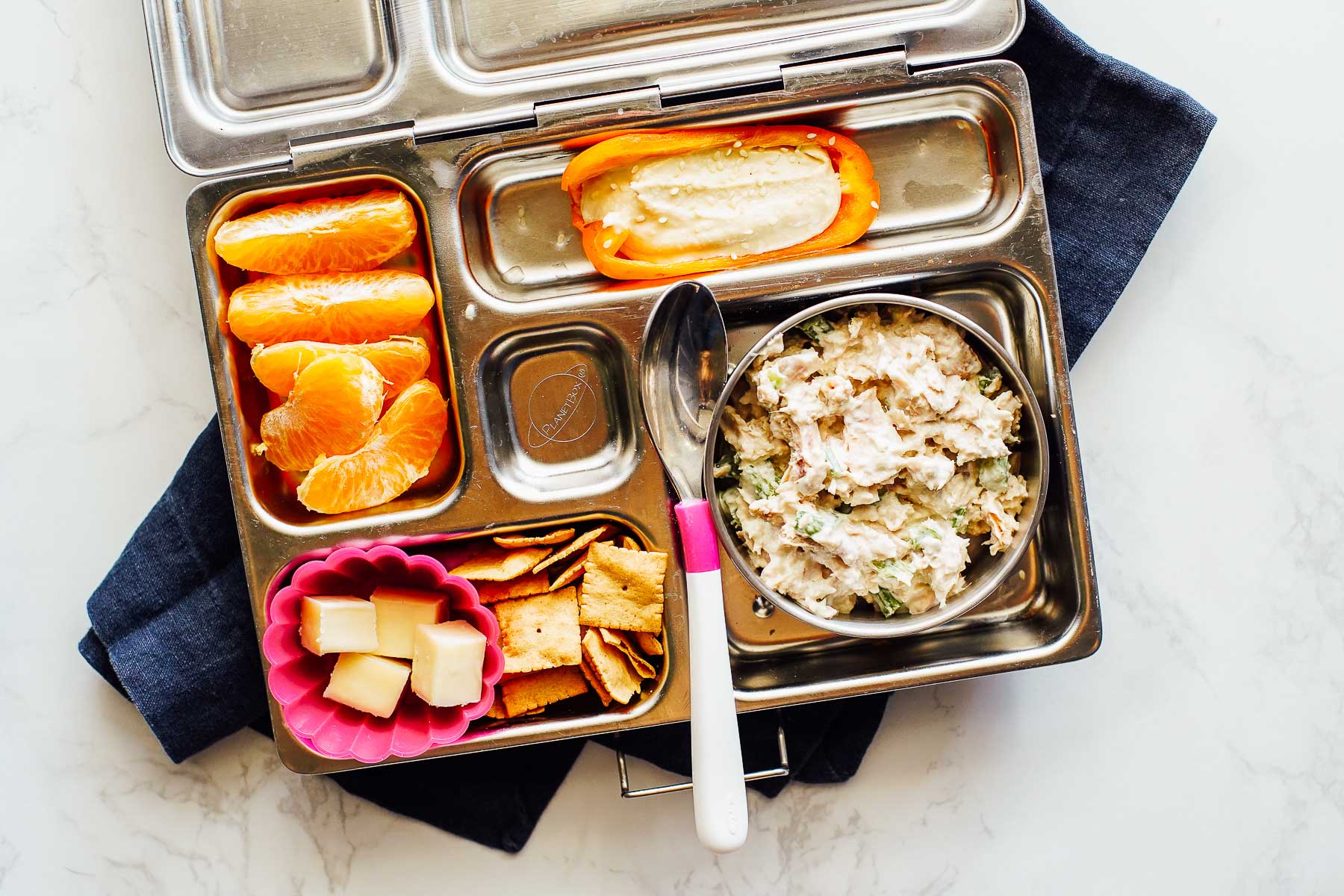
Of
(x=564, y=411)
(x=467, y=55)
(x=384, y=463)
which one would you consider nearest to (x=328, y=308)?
(x=384, y=463)

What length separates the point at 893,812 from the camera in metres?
2.24

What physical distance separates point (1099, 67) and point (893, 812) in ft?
6.09

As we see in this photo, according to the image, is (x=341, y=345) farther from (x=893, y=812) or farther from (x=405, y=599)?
(x=893, y=812)

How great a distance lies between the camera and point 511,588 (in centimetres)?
193

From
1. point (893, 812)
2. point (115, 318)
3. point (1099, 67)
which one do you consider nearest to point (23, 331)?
point (115, 318)

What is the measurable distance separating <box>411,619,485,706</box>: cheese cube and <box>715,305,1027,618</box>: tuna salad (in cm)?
59

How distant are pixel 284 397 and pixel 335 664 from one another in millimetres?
593

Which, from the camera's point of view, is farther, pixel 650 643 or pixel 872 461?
pixel 650 643

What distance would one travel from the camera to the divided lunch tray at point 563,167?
6.36 ft

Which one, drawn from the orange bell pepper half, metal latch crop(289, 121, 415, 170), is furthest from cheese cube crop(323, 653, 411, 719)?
metal latch crop(289, 121, 415, 170)

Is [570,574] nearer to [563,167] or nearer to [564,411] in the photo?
[564,411]

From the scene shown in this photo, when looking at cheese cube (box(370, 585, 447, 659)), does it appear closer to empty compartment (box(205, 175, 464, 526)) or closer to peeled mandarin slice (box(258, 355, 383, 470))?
empty compartment (box(205, 175, 464, 526))

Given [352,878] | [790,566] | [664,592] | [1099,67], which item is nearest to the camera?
[790,566]

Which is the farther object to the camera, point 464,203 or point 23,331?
point 23,331
